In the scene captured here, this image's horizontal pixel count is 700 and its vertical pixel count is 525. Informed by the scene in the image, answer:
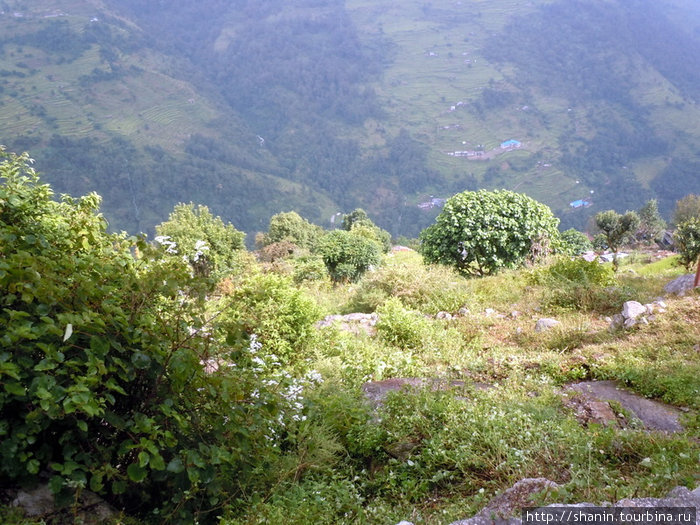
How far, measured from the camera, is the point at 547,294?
839cm

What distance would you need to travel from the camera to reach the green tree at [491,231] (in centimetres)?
1229

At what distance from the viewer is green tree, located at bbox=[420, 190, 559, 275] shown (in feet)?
40.3

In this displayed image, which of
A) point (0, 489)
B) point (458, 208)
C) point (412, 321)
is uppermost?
point (0, 489)

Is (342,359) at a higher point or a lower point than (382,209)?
higher

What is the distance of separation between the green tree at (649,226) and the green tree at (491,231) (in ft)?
123

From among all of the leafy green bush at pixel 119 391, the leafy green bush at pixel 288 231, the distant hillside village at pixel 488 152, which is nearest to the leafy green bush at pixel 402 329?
the leafy green bush at pixel 119 391

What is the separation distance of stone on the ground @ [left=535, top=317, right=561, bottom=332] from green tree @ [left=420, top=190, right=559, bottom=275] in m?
5.37

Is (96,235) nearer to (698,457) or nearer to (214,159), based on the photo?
(698,457)

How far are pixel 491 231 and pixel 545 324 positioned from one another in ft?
18.9

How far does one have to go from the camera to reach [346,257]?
62.0 ft

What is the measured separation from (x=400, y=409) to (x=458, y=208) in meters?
9.50

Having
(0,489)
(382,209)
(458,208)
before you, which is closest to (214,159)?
(382,209)

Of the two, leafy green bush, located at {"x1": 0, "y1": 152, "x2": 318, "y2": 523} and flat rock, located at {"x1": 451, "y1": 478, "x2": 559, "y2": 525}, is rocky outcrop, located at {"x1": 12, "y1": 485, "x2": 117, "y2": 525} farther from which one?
flat rock, located at {"x1": 451, "y1": 478, "x2": 559, "y2": 525}

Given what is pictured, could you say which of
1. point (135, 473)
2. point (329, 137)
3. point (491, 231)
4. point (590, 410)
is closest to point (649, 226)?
point (491, 231)
